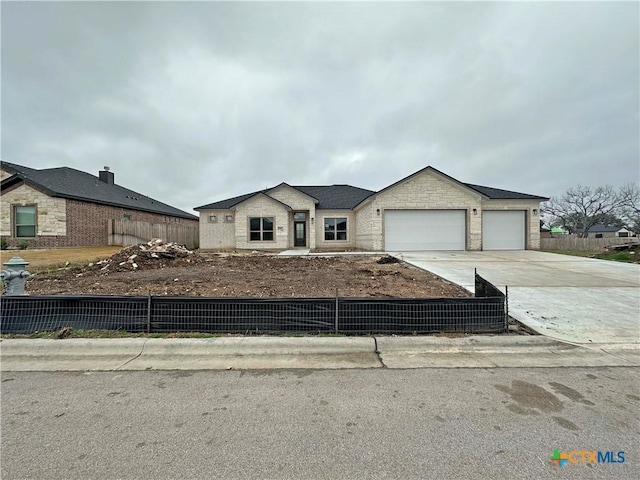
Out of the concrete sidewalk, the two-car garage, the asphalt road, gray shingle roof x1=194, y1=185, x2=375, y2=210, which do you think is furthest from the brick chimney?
the asphalt road

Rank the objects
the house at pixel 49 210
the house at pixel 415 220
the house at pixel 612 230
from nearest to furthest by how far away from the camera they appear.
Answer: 1. the house at pixel 49 210
2. the house at pixel 415 220
3. the house at pixel 612 230

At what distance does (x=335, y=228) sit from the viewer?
2095 centimetres

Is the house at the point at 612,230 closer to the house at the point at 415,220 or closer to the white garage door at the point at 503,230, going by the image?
the white garage door at the point at 503,230

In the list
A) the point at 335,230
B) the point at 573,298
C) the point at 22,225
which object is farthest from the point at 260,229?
the point at 573,298

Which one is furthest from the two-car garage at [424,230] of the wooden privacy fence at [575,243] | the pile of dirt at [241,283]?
the pile of dirt at [241,283]

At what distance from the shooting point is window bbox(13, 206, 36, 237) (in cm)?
1730

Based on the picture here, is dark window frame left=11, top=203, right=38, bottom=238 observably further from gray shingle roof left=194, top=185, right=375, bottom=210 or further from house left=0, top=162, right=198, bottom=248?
gray shingle roof left=194, top=185, right=375, bottom=210

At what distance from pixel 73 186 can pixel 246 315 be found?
22.2 m

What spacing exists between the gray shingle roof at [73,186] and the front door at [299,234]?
13149 millimetres

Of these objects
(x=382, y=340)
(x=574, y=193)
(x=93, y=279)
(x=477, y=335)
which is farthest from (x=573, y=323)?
(x=574, y=193)

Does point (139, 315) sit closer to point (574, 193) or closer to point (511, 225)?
point (511, 225)

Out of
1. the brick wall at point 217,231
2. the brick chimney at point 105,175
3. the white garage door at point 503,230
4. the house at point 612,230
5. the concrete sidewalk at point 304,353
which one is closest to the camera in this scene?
the concrete sidewalk at point 304,353

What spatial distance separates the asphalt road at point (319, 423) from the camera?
196 centimetres

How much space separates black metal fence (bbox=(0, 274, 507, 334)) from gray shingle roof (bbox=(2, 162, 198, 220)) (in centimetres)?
1746
